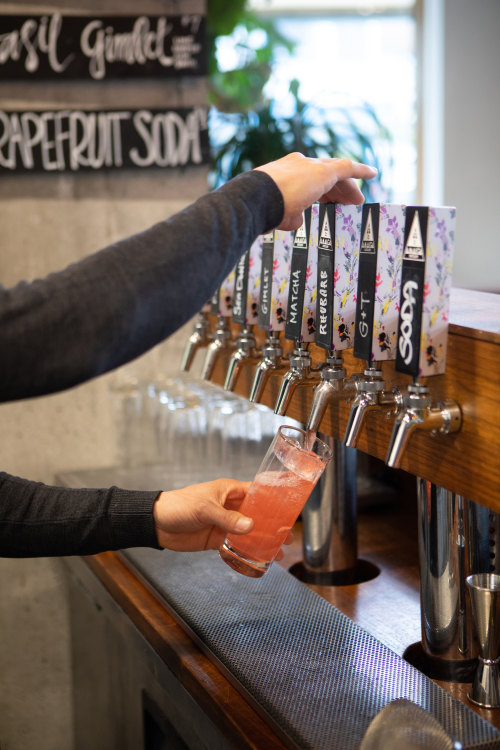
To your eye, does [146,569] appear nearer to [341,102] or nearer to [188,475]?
[188,475]

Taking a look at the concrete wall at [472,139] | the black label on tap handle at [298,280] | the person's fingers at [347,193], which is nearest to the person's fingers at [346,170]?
the person's fingers at [347,193]

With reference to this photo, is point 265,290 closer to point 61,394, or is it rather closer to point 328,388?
point 328,388

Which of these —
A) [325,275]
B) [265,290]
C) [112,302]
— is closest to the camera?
[112,302]

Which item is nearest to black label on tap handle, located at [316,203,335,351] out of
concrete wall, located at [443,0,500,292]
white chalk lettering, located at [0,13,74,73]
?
white chalk lettering, located at [0,13,74,73]

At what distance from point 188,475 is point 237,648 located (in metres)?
1.09

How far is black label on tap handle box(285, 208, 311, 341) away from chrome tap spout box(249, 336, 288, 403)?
0.09 metres

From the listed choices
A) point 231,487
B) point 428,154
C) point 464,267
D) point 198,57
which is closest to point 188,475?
point 231,487

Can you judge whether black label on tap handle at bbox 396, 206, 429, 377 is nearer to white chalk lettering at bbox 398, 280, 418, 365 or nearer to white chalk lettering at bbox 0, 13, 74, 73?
white chalk lettering at bbox 398, 280, 418, 365

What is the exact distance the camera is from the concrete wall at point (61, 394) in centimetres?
280

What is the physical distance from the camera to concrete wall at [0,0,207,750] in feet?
9.18

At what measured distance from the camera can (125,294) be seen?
95 cm

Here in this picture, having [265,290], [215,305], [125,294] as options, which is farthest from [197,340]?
[125,294]

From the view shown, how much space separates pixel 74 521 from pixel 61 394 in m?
1.49

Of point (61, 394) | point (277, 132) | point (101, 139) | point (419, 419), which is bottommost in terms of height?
point (61, 394)
